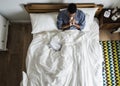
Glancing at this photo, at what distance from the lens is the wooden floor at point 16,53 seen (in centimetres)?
226

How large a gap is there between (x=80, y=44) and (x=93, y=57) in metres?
0.20

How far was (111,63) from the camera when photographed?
7.25 ft

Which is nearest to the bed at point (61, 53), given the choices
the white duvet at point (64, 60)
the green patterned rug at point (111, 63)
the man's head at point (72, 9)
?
the white duvet at point (64, 60)

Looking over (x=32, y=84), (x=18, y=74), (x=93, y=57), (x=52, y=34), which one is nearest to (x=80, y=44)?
(x=93, y=57)

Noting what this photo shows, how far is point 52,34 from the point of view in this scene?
6.72ft

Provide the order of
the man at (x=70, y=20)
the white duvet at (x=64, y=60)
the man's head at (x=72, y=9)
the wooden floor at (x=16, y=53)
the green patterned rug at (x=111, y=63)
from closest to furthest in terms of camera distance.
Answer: the white duvet at (x=64, y=60) < the man's head at (x=72, y=9) < the man at (x=70, y=20) < the green patterned rug at (x=111, y=63) < the wooden floor at (x=16, y=53)

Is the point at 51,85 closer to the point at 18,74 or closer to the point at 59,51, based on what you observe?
the point at 59,51

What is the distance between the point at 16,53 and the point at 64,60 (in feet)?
2.86

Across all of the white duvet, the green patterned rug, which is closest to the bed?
the white duvet

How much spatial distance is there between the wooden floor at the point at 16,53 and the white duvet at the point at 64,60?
0.43m

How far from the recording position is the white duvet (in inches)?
68.2

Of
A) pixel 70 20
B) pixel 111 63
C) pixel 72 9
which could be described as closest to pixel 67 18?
pixel 70 20

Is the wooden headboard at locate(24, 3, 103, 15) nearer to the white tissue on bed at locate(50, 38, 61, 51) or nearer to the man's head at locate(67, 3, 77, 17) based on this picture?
the man's head at locate(67, 3, 77, 17)

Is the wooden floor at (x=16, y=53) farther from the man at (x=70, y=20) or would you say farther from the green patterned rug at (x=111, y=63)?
the man at (x=70, y=20)
